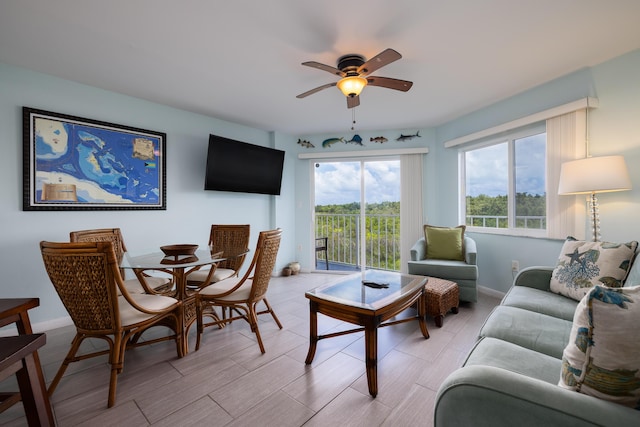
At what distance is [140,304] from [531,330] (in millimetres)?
2326

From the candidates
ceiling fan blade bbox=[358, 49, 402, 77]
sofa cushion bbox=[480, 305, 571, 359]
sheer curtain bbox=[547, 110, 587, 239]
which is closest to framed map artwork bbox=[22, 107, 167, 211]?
ceiling fan blade bbox=[358, 49, 402, 77]

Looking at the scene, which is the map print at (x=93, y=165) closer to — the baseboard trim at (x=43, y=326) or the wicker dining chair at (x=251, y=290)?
the baseboard trim at (x=43, y=326)

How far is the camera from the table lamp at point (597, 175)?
2.05m

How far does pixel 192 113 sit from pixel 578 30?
12.5ft

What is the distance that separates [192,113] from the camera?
347 cm

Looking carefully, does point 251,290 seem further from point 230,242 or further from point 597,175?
point 597,175

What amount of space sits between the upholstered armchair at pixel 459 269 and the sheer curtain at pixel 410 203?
860 millimetres

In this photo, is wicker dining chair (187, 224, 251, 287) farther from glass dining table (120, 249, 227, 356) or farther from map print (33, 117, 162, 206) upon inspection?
map print (33, 117, 162, 206)

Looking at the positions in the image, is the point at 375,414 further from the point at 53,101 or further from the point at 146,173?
the point at 53,101

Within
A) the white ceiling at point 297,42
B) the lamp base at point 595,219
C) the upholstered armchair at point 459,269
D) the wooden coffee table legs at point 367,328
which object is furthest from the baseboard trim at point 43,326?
the lamp base at point 595,219

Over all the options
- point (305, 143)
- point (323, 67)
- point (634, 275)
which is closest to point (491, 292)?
point (634, 275)

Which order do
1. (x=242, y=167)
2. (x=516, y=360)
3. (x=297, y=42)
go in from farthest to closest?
1. (x=242, y=167)
2. (x=297, y=42)
3. (x=516, y=360)

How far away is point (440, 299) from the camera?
7.91 ft

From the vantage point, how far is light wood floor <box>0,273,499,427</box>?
1416mm
